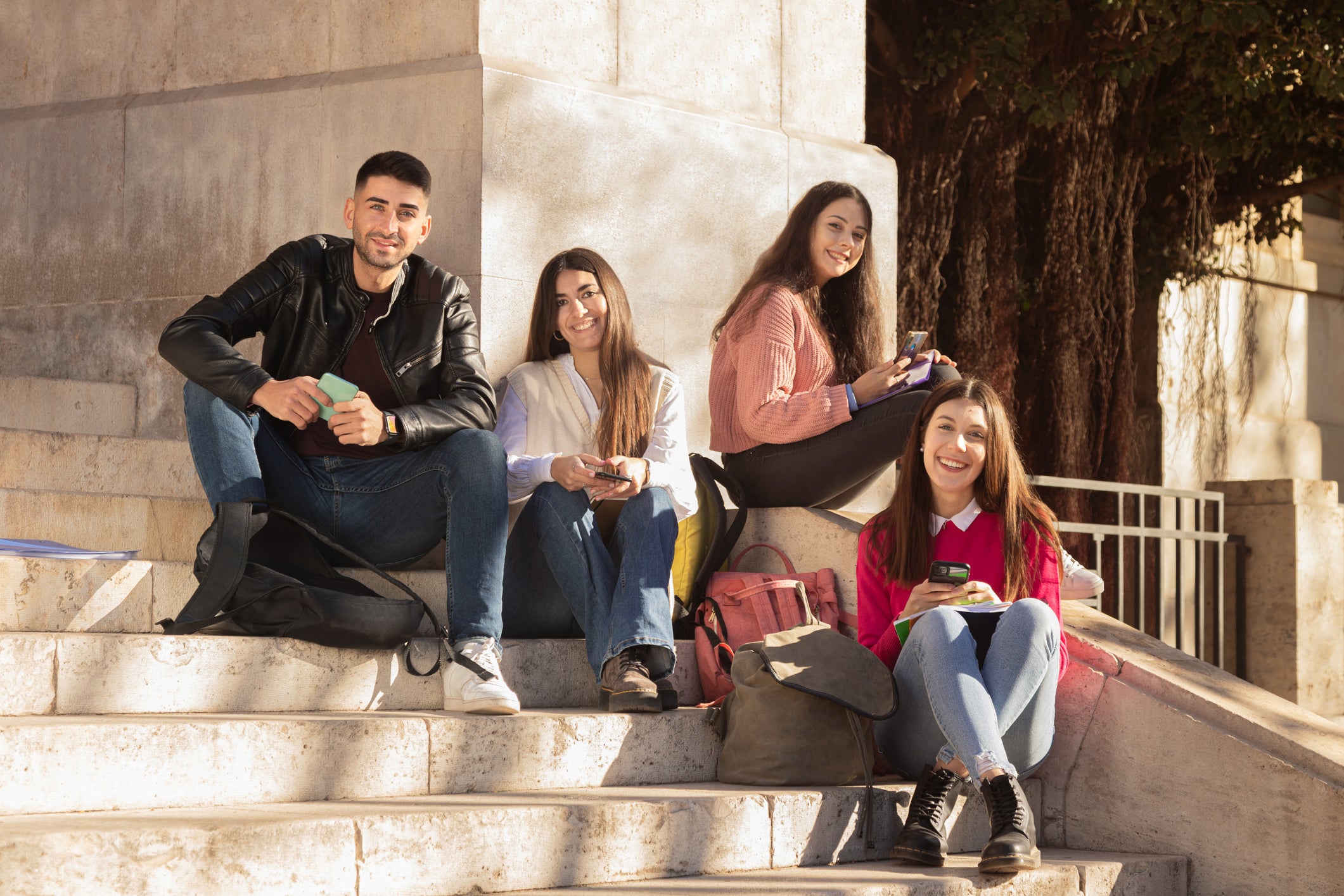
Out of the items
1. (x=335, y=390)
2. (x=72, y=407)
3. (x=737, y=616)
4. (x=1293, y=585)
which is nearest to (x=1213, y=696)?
(x=737, y=616)

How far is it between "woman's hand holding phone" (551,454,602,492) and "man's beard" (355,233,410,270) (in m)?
0.76

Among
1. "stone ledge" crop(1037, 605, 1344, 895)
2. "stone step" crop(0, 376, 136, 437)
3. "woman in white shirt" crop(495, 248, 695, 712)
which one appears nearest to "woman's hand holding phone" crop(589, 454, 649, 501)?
"woman in white shirt" crop(495, 248, 695, 712)

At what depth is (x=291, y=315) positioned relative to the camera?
5031 millimetres

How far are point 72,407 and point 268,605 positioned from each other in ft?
9.18

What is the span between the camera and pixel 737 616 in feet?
17.6

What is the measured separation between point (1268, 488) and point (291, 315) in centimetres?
638

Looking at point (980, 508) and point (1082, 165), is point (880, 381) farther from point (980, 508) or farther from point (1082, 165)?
point (1082, 165)

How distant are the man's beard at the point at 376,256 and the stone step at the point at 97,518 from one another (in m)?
0.89

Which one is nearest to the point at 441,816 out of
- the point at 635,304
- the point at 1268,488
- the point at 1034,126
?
the point at 635,304

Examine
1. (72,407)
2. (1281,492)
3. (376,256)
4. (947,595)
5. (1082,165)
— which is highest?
(1082,165)

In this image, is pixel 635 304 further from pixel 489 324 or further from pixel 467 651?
pixel 467 651

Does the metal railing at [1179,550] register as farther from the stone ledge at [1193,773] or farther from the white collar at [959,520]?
the white collar at [959,520]

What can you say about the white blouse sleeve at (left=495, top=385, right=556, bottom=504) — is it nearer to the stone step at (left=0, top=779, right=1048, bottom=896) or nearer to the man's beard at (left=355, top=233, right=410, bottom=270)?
the man's beard at (left=355, top=233, right=410, bottom=270)

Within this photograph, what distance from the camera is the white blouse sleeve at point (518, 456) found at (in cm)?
508
